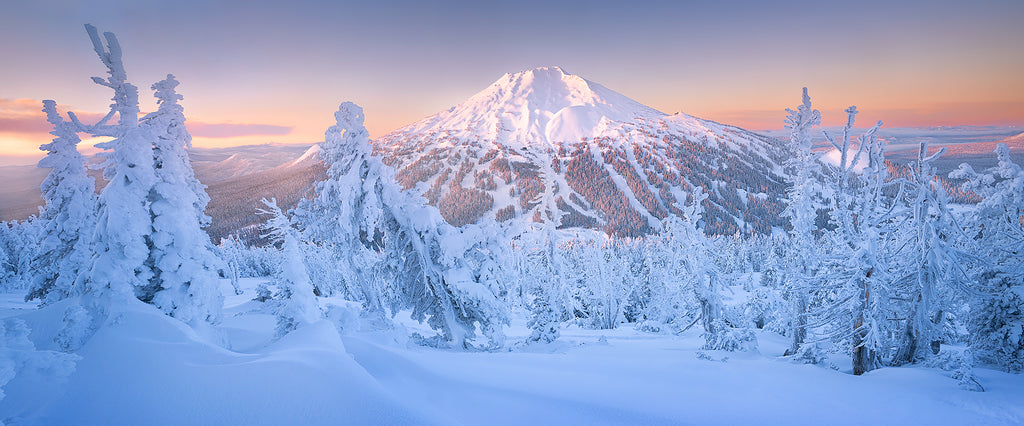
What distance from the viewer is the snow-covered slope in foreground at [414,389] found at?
163 inches

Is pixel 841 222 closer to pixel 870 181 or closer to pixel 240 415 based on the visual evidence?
Result: pixel 870 181

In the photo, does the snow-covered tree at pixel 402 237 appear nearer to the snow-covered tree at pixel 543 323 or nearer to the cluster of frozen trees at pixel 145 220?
the snow-covered tree at pixel 543 323

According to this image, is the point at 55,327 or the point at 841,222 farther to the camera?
the point at 841,222

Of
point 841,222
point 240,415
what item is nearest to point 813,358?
point 841,222

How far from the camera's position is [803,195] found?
536 inches

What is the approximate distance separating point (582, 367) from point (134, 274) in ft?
35.2

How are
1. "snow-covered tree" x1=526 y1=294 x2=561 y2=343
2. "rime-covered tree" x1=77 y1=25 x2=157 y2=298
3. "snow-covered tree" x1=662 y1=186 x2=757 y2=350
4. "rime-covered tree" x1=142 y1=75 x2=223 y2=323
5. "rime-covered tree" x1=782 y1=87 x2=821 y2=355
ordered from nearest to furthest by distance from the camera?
"rime-covered tree" x1=77 y1=25 x2=157 y2=298 → "rime-covered tree" x1=142 y1=75 x2=223 y2=323 → "rime-covered tree" x1=782 y1=87 x2=821 y2=355 → "snow-covered tree" x1=526 y1=294 x2=561 y2=343 → "snow-covered tree" x1=662 y1=186 x2=757 y2=350

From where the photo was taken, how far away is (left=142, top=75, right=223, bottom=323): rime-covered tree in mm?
9438

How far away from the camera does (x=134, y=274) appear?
353 inches

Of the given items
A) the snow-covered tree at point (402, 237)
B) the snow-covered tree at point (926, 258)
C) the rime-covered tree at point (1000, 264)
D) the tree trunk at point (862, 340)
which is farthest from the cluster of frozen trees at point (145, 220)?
the rime-covered tree at point (1000, 264)

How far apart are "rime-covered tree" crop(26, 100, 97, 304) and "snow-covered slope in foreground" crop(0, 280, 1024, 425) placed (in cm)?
775

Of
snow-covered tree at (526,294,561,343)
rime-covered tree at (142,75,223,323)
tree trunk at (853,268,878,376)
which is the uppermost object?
rime-covered tree at (142,75,223,323)

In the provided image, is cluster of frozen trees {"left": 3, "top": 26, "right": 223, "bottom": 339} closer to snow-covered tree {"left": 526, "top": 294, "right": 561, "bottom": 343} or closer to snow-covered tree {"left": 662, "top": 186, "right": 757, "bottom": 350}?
snow-covered tree {"left": 526, "top": 294, "right": 561, "bottom": 343}

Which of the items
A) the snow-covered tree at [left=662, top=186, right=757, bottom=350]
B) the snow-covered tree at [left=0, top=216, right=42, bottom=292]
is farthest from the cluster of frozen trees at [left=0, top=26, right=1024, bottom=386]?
the snow-covered tree at [left=0, top=216, right=42, bottom=292]
